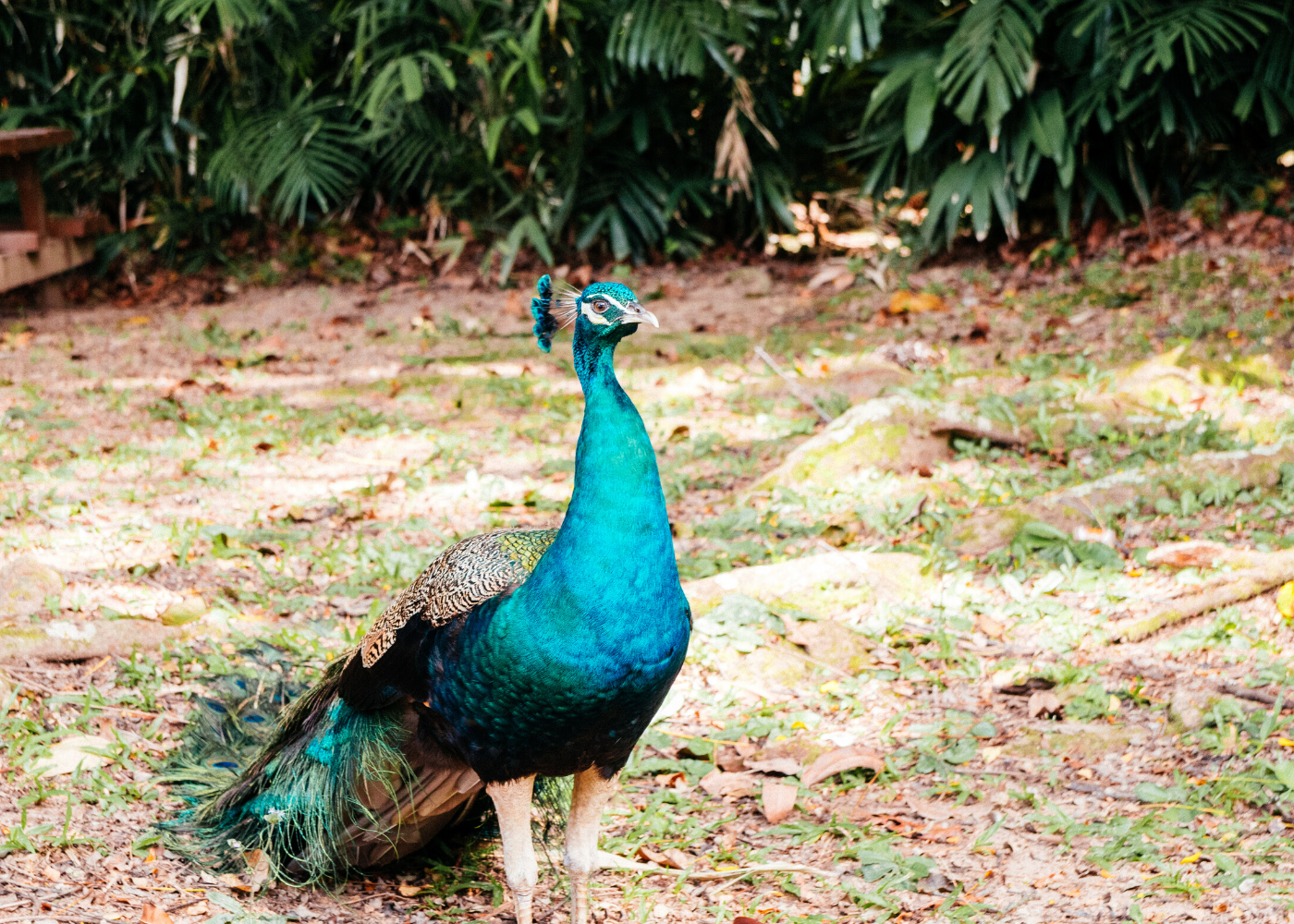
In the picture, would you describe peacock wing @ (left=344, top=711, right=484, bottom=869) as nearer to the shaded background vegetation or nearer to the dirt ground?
the dirt ground

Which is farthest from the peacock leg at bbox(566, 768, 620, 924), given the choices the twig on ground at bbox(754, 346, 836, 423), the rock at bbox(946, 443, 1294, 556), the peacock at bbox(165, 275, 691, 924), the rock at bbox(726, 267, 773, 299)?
the rock at bbox(726, 267, 773, 299)

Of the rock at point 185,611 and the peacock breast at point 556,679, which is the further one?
the rock at point 185,611

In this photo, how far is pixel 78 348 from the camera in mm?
7355

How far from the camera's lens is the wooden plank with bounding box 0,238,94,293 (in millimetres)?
7555

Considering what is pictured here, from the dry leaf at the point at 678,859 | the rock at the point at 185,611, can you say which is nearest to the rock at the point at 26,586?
the rock at the point at 185,611

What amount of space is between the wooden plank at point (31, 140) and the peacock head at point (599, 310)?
6.05 meters

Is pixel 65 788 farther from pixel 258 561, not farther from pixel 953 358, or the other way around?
pixel 953 358

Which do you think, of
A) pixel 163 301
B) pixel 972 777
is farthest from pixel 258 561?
pixel 163 301

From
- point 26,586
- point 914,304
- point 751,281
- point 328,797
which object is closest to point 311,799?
point 328,797

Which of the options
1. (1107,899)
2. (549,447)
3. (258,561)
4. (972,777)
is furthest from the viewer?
(549,447)

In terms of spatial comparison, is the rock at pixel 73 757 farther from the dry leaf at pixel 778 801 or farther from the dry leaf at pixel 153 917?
the dry leaf at pixel 778 801

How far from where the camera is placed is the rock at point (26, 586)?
3598 millimetres

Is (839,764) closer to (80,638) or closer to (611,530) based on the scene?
(611,530)

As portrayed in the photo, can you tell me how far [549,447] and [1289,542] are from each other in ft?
10.2
